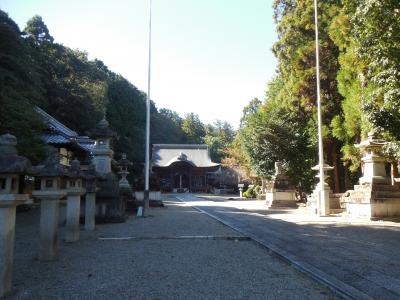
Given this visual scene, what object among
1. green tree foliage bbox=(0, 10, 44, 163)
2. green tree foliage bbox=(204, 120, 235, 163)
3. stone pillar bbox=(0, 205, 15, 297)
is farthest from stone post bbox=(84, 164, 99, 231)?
green tree foliage bbox=(204, 120, 235, 163)

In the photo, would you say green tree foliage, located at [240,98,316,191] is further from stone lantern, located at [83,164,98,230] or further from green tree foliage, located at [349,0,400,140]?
stone lantern, located at [83,164,98,230]

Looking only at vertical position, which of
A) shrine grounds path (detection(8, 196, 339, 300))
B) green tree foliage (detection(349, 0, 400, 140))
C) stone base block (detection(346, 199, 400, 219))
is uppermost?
green tree foliage (detection(349, 0, 400, 140))

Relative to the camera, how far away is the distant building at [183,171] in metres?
47.3

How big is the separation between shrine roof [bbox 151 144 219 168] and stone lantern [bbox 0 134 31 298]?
141 feet

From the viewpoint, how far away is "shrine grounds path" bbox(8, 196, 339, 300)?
13.7ft

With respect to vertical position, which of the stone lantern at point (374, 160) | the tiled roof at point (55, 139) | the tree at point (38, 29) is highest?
the tree at point (38, 29)

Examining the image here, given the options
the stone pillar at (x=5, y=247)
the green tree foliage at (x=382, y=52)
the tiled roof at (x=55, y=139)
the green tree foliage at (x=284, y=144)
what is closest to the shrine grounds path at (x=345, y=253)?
the green tree foliage at (x=382, y=52)

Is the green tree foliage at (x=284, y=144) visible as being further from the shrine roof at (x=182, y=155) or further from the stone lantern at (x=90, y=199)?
the shrine roof at (x=182, y=155)

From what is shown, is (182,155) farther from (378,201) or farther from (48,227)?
(48,227)

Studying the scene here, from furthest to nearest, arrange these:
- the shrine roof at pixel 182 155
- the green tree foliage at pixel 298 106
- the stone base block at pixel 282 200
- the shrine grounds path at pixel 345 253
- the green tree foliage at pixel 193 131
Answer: the green tree foliage at pixel 193 131 → the shrine roof at pixel 182 155 → the stone base block at pixel 282 200 → the green tree foliage at pixel 298 106 → the shrine grounds path at pixel 345 253

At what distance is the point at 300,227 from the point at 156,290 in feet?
23.0

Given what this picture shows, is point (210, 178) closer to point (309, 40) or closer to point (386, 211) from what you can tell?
point (309, 40)

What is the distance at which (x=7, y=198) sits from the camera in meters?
3.94

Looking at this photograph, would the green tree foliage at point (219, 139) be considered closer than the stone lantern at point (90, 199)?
No
